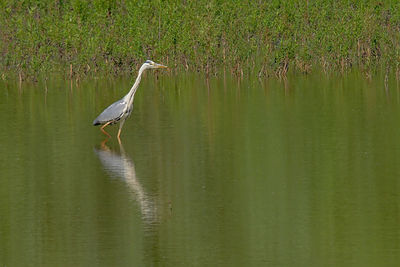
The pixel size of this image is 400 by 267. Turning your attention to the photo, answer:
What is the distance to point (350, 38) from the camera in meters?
25.7

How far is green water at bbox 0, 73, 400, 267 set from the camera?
32.2 ft

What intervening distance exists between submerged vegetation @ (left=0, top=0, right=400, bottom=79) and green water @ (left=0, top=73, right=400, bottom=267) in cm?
342

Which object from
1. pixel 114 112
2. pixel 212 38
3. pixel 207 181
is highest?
pixel 212 38

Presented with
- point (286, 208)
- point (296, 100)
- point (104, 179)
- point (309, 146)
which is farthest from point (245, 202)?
point (296, 100)

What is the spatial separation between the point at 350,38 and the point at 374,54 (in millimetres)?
1199

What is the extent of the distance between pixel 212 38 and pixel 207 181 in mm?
12881

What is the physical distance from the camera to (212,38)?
25641mm

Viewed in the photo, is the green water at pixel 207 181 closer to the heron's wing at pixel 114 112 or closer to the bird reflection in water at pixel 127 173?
the bird reflection in water at pixel 127 173

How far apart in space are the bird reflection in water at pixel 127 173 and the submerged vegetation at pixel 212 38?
939cm

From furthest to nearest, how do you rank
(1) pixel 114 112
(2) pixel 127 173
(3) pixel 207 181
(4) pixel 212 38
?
(4) pixel 212 38
(1) pixel 114 112
(2) pixel 127 173
(3) pixel 207 181

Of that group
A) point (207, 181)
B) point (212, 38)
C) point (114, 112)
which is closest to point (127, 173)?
point (207, 181)

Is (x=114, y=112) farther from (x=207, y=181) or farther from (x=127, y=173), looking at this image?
(x=207, y=181)

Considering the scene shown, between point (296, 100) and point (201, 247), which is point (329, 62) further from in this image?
point (201, 247)

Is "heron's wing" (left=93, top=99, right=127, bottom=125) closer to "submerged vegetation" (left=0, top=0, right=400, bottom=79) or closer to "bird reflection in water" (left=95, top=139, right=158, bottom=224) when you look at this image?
"bird reflection in water" (left=95, top=139, right=158, bottom=224)
